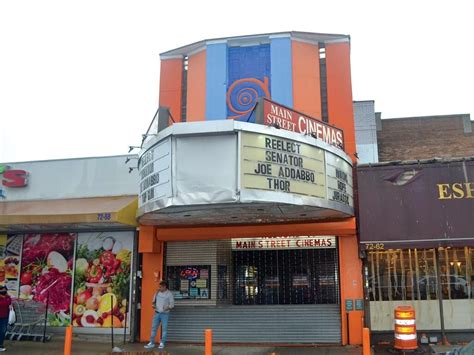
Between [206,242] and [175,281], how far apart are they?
1.47m

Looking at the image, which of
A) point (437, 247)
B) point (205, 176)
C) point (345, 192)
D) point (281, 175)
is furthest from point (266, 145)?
point (437, 247)

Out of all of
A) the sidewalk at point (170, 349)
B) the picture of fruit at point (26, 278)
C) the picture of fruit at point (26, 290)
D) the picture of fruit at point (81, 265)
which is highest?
the picture of fruit at point (81, 265)

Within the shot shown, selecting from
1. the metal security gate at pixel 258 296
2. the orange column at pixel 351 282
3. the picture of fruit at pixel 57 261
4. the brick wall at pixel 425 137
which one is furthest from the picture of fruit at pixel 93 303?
the brick wall at pixel 425 137

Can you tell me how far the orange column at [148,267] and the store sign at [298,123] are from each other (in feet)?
16.9

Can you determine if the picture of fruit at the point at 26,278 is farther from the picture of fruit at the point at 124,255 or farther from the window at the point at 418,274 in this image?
the window at the point at 418,274

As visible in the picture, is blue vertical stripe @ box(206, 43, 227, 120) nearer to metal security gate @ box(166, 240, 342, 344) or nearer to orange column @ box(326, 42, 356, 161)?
orange column @ box(326, 42, 356, 161)

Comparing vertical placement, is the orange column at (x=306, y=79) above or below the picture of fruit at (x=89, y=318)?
above

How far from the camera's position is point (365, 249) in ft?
40.7

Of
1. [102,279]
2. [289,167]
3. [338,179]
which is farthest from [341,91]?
[102,279]

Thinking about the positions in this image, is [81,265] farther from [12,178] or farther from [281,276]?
[281,276]

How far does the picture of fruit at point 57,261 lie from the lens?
49.2ft

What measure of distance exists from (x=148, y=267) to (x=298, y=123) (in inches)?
244

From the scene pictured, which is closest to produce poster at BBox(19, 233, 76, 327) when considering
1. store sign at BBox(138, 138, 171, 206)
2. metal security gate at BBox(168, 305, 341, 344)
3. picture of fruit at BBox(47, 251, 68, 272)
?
picture of fruit at BBox(47, 251, 68, 272)

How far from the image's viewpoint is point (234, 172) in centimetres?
1005
